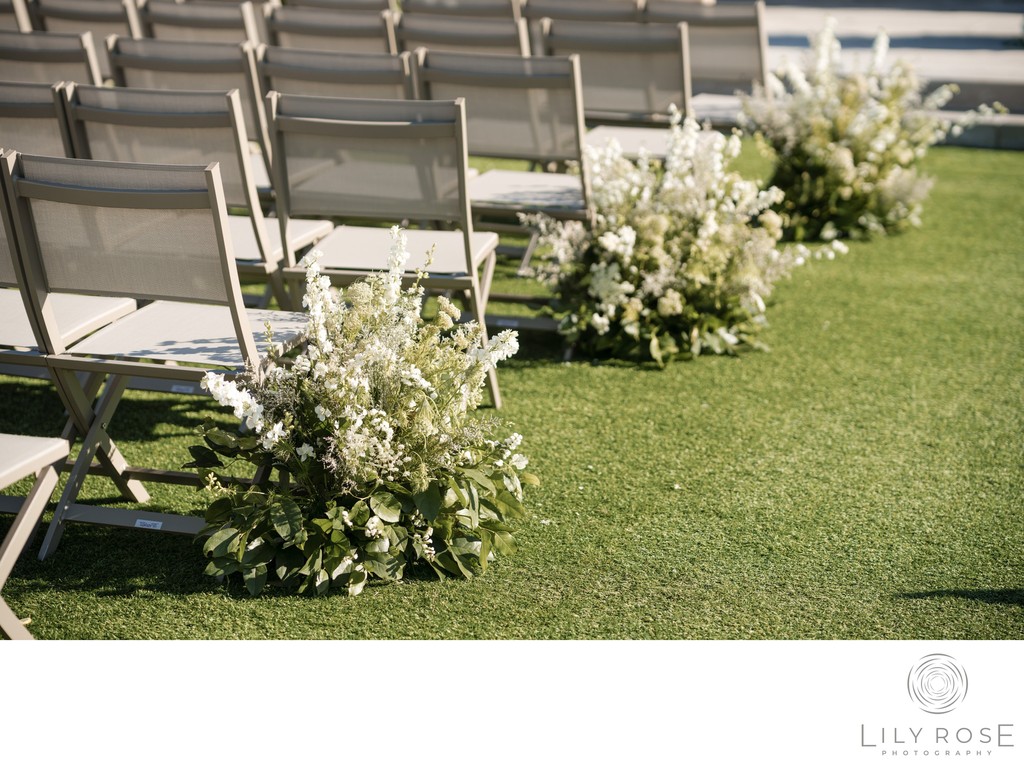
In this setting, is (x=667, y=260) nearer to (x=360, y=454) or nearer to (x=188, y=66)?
(x=360, y=454)

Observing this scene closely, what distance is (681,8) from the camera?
21.0ft

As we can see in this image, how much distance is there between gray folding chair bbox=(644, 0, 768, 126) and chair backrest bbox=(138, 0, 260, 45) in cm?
233

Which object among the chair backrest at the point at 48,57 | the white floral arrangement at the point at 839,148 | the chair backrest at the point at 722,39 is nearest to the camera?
the chair backrest at the point at 48,57

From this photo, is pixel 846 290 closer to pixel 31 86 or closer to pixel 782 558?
pixel 782 558

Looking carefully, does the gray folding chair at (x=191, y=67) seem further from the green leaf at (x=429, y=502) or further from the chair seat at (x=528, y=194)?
the green leaf at (x=429, y=502)

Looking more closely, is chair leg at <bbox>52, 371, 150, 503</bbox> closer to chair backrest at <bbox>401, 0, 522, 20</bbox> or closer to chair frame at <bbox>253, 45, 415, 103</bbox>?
chair frame at <bbox>253, 45, 415, 103</bbox>

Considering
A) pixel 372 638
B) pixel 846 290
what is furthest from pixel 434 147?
pixel 846 290

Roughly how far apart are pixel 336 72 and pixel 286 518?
2.43 metres

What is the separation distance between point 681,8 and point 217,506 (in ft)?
14.1

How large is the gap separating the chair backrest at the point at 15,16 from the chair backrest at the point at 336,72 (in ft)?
6.61

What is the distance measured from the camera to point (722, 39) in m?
6.52

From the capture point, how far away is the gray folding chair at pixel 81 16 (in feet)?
20.1
